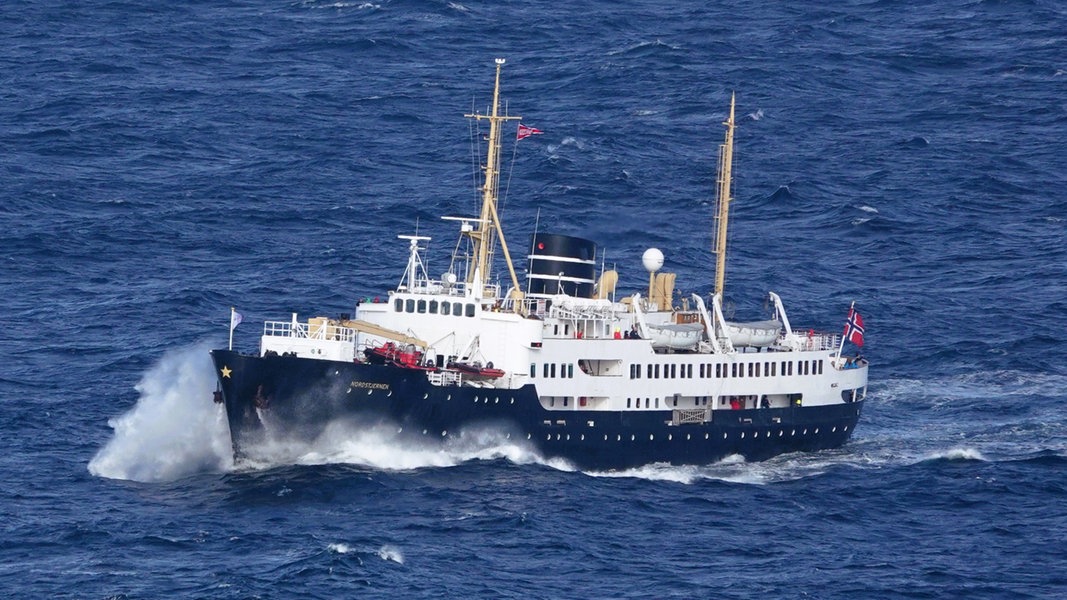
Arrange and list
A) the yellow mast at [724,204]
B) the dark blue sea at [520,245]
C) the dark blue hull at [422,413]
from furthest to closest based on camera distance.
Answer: the yellow mast at [724,204] < the dark blue hull at [422,413] < the dark blue sea at [520,245]

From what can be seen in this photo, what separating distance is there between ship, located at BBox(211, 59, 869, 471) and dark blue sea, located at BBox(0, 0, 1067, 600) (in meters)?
1.20

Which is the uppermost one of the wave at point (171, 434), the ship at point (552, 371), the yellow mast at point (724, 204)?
the yellow mast at point (724, 204)

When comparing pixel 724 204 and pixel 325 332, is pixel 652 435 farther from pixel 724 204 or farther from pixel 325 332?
pixel 325 332

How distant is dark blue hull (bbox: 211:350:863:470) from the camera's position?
232 feet

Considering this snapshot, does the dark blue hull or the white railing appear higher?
the white railing

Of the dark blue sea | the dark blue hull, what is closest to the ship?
the dark blue hull

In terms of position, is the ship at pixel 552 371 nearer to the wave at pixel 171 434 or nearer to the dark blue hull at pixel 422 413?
the dark blue hull at pixel 422 413

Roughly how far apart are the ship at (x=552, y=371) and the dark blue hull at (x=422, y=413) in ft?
0.17

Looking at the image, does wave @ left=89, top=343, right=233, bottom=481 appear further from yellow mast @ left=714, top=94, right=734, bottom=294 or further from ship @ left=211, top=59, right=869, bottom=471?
yellow mast @ left=714, top=94, right=734, bottom=294

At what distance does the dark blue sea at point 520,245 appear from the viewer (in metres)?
63.5

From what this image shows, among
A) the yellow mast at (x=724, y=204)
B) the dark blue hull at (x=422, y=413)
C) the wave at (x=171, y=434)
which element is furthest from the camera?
the yellow mast at (x=724, y=204)

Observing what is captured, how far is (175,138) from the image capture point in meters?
121

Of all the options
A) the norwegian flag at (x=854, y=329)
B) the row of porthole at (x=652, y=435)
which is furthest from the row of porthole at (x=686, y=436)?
the norwegian flag at (x=854, y=329)

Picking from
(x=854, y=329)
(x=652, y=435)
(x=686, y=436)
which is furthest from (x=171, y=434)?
(x=854, y=329)
